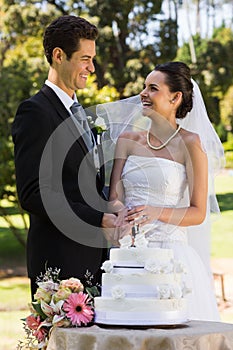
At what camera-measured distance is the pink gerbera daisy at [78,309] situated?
365 cm

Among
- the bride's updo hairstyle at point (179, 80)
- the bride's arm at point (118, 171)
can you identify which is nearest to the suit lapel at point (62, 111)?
the bride's arm at point (118, 171)

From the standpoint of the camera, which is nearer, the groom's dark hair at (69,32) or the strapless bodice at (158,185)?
the groom's dark hair at (69,32)

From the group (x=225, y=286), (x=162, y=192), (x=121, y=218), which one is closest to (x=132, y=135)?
(x=162, y=192)

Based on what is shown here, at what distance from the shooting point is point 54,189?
4.17 meters

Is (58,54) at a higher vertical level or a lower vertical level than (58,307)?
higher

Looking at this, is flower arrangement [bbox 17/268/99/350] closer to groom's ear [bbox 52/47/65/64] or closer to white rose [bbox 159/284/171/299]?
white rose [bbox 159/284/171/299]

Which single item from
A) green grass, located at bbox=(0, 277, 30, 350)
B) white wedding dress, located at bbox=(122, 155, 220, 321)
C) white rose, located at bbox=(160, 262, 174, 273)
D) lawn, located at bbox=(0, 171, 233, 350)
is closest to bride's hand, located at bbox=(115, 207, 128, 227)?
white rose, located at bbox=(160, 262, 174, 273)

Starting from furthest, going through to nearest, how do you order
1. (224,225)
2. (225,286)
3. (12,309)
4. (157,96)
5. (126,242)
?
(224,225) < (225,286) < (12,309) < (157,96) < (126,242)

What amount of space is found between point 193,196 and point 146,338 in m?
1.56

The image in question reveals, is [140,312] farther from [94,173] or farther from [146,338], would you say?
[94,173]

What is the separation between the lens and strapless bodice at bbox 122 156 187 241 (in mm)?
5059

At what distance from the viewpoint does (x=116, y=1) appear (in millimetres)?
20656

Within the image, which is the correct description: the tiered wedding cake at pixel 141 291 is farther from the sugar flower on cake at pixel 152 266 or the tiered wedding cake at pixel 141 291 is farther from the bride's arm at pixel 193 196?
the bride's arm at pixel 193 196

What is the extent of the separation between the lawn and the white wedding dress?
89 cm
